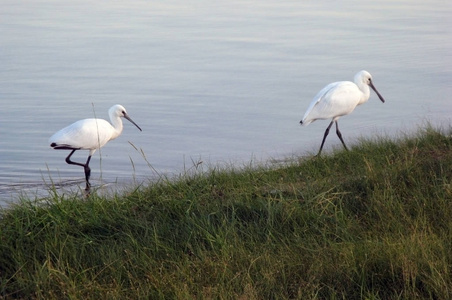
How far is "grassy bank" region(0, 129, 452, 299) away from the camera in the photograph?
454 centimetres

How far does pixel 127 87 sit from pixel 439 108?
504cm

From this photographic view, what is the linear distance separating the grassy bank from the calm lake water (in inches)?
65.7

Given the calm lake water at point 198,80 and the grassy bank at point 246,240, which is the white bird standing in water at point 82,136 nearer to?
the calm lake water at point 198,80

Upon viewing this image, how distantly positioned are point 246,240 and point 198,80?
9.17 m

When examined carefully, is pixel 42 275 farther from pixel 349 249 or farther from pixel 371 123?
pixel 371 123

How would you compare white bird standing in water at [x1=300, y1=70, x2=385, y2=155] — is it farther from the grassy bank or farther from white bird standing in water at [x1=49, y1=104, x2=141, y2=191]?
the grassy bank

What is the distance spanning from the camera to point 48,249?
5.26 metres

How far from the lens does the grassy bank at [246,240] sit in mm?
4543

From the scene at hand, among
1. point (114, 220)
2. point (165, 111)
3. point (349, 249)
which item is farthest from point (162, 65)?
point (349, 249)

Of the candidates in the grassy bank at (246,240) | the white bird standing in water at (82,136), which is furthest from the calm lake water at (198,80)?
the grassy bank at (246,240)

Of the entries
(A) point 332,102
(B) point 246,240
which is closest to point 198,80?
(A) point 332,102

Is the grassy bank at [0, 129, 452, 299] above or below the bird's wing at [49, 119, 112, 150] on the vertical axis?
below

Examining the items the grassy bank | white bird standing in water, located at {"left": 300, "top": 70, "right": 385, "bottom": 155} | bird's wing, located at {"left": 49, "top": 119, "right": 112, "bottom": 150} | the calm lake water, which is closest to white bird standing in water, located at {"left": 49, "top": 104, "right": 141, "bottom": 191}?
bird's wing, located at {"left": 49, "top": 119, "right": 112, "bottom": 150}

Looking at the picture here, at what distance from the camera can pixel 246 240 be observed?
17.6 feet
